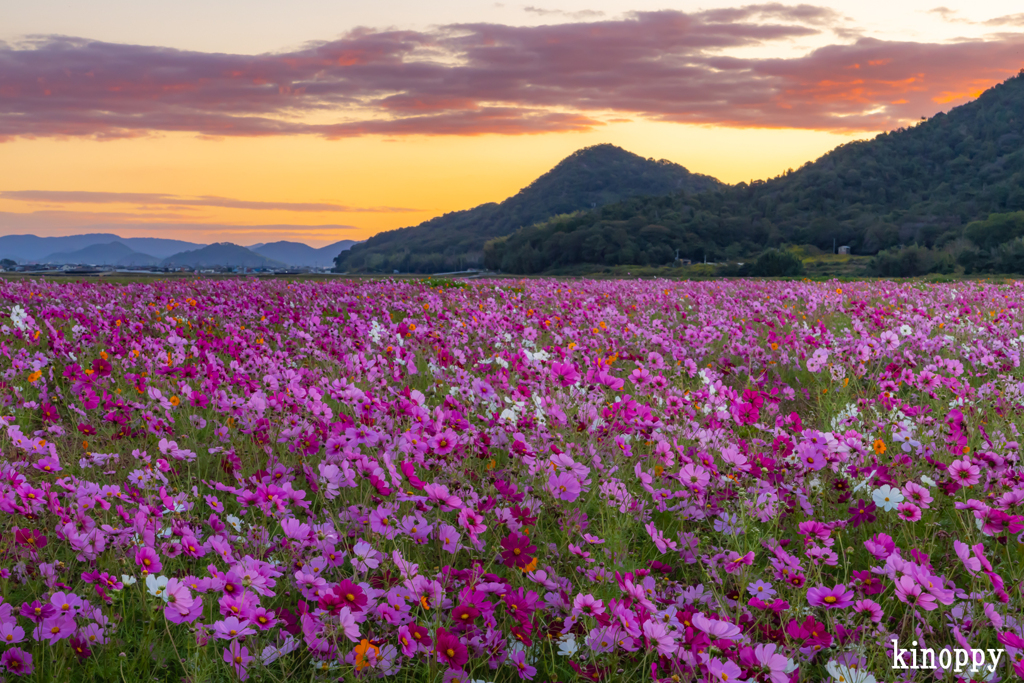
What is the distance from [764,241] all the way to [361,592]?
124010 mm

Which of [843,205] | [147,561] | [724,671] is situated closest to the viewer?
[724,671]

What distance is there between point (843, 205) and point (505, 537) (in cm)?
13753

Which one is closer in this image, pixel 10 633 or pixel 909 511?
pixel 10 633

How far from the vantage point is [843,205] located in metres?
123

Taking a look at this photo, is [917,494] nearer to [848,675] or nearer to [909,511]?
[909,511]

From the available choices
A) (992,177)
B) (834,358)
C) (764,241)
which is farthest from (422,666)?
(992,177)

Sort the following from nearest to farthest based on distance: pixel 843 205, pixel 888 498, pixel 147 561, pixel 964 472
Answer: pixel 147 561
pixel 888 498
pixel 964 472
pixel 843 205

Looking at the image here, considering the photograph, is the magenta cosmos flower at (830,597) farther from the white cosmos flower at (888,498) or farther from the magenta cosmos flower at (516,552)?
the magenta cosmos flower at (516,552)

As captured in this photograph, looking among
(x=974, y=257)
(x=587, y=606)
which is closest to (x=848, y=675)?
(x=587, y=606)

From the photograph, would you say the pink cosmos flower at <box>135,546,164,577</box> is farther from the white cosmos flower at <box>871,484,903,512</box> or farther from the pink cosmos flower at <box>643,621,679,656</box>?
the white cosmos flower at <box>871,484,903,512</box>

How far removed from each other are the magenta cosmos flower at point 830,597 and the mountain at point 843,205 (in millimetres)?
104876

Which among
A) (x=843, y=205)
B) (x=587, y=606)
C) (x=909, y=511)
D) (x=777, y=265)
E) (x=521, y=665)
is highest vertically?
(x=843, y=205)

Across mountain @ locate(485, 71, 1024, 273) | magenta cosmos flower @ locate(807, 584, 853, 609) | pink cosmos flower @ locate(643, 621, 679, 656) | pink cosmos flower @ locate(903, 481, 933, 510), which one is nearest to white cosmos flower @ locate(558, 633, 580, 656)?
pink cosmos flower @ locate(643, 621, 679, 656)

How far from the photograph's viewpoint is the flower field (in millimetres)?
2051
